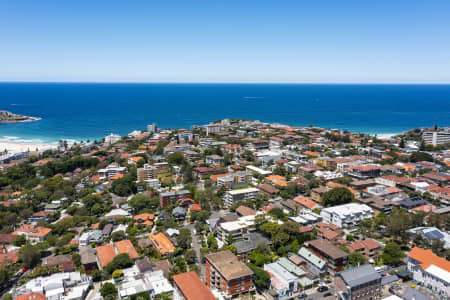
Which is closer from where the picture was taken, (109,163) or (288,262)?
(288,262)

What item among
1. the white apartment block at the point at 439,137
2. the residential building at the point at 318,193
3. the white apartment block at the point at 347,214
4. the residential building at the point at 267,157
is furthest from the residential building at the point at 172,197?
the white apartment block at the point at 439,137

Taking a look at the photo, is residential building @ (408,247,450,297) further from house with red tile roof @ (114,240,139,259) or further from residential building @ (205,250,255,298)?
house with red tile roof @ (114,240,139,259)

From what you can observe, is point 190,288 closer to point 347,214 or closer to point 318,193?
point 347,214

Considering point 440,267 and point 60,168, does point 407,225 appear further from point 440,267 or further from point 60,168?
point 60,168

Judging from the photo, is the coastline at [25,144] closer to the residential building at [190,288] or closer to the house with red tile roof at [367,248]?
the house with red tile roof at [367,248]

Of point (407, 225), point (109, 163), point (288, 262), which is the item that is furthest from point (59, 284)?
point (109, 163)

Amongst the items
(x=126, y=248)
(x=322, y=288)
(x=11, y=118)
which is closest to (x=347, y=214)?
(x=322, y=288)
